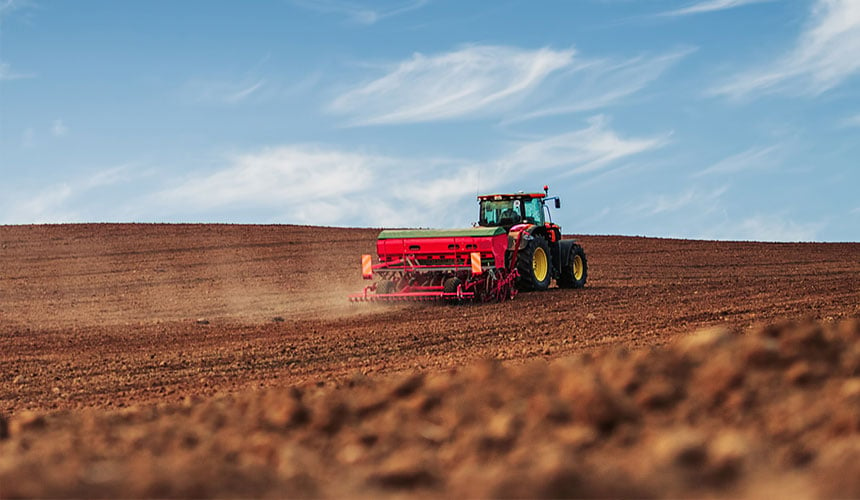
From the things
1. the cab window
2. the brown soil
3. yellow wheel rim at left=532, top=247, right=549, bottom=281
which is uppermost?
the cab window

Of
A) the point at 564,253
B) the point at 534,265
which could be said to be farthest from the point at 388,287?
the point at 564,253

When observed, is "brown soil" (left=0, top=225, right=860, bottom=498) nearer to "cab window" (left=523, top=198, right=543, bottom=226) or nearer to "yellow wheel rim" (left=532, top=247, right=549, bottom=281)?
"yellow wheel rim" (left=532, top=247, right=549, bottom=281)

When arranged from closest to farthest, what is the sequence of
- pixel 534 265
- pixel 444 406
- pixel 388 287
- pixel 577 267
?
1. pixel 444 406
2. pixel 388 287
3. pixel 534 265
4. pixel 577 267

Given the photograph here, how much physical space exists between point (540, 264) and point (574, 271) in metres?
1.77

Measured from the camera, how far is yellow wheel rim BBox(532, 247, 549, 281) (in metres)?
19.4

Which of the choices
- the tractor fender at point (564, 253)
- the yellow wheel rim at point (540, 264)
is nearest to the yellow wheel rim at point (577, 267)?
the tractor fender at point (564, 253)

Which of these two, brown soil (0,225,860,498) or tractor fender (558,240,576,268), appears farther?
tractor fender (558,240,576,268)

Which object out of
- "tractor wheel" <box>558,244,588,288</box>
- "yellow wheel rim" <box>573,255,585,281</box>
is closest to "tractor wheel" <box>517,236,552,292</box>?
"tractor wheel" <box>558,244,588,288</box>

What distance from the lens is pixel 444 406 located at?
5.47 m

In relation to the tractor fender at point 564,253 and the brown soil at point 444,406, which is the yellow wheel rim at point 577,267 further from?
the brown soil at point 444,406

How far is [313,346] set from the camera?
12.6m

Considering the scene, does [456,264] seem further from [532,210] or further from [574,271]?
[574,271]

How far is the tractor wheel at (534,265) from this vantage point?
60.5 feet

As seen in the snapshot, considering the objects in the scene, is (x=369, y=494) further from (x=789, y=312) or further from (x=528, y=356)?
(x=789, y=312)
